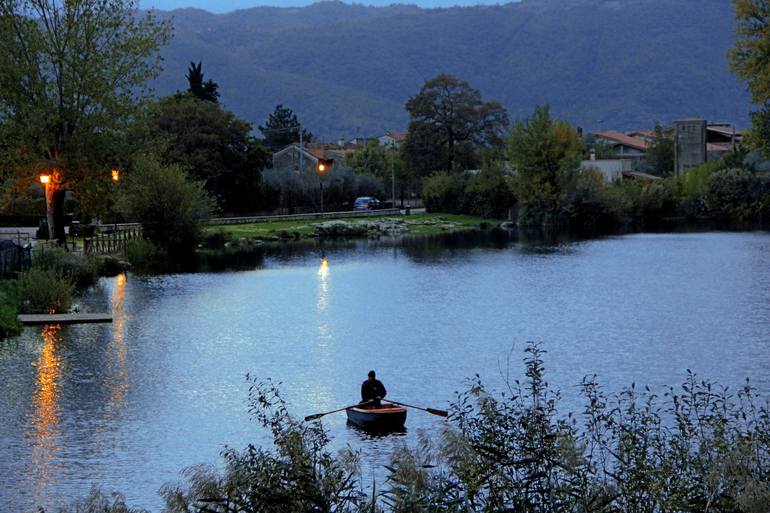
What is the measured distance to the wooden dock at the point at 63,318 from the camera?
4363cm

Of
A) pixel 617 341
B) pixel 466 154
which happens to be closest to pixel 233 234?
pixel 466 154

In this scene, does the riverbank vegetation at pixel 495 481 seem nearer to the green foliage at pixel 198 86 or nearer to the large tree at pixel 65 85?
the large tree at pixel 65 85

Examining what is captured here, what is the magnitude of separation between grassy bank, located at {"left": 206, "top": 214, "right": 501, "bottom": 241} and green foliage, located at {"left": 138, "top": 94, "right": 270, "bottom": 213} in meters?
4.08

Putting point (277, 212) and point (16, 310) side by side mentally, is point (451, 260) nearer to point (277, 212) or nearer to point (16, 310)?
point (16, 310)

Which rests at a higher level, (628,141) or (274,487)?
(628,141)

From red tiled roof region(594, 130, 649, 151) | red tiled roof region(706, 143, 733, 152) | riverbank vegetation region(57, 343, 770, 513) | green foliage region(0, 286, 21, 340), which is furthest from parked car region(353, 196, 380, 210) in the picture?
riverbank vegetation region(57, 343, 770, 513)

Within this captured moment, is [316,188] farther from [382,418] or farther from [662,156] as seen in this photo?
[382,418]

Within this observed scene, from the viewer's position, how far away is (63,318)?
44.5 meters

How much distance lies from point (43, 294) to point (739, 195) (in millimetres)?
85863

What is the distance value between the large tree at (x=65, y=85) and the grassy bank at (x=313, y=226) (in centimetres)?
2375

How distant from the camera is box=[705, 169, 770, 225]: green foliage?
113 metres

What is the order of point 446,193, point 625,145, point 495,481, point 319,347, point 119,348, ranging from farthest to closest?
point 625,145
point 446,193
point 319,347
point 119,348
point 495,481

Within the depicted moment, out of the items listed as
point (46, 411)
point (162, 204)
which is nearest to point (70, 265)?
point (162, 204)

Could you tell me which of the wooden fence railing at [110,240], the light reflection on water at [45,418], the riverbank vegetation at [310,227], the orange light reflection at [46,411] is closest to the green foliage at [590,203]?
the riverbank vegetation at [310,227]
